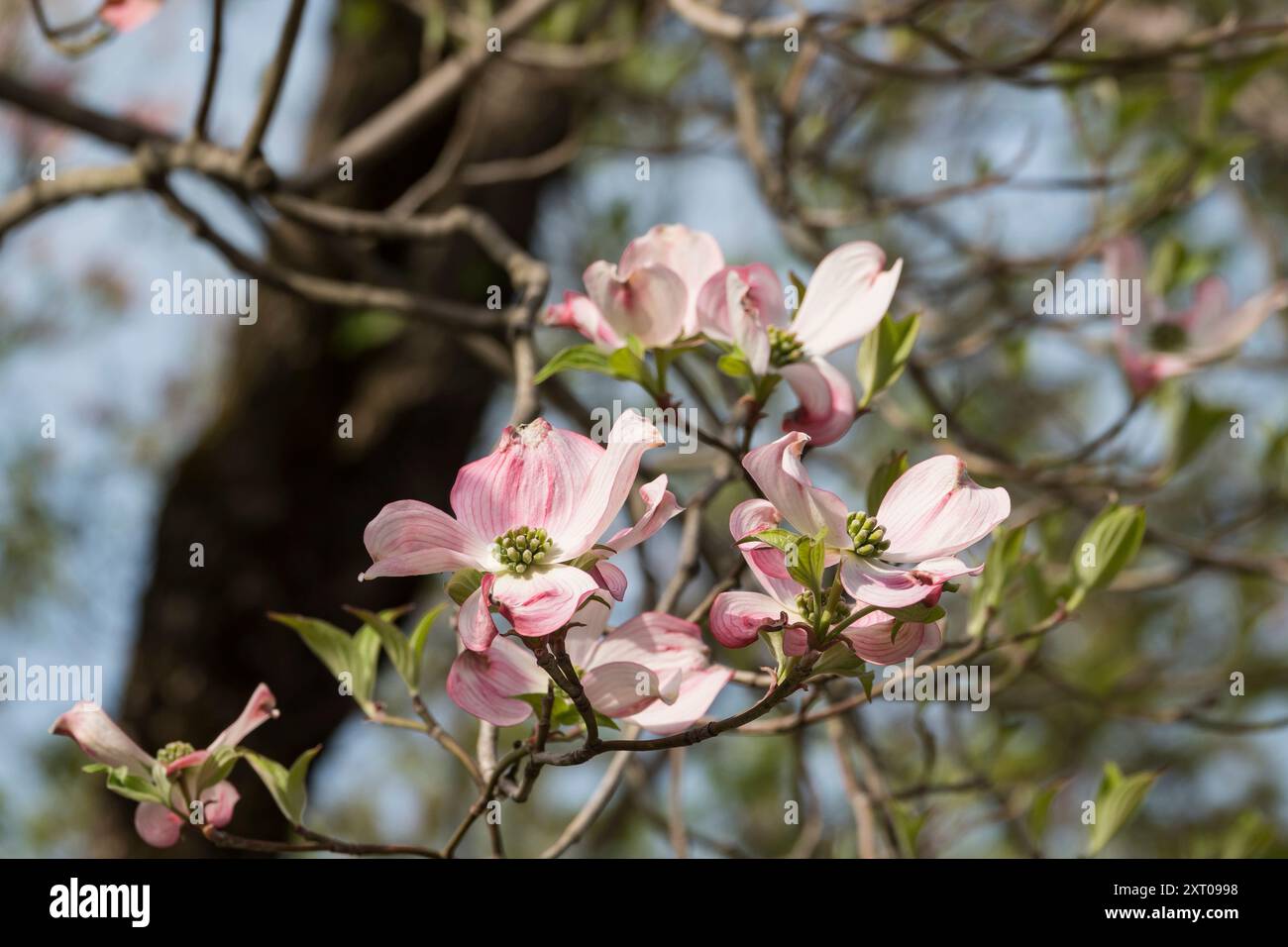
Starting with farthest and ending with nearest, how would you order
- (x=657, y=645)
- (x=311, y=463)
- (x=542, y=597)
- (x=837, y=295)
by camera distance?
(x=311, y=463) → (x=837, y=295) → (x=657, y=645) → (x=542, y=597)

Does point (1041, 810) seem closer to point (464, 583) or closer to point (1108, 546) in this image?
point (1108, 546)

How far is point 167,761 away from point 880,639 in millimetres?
387

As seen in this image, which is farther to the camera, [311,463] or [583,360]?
[311,463]

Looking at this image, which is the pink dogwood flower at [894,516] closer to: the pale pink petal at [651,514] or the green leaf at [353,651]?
the pale pink petal at [651,514]

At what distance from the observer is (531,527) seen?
1.75ft

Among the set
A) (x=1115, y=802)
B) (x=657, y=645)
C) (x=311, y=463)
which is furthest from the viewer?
(x=311, y=463)

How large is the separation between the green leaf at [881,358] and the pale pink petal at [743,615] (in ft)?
0.67

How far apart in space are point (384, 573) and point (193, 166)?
0.84 metres

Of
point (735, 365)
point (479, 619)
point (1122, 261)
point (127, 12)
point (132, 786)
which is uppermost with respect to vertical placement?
point (127, 12)

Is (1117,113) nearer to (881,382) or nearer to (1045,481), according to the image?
(1045,481)

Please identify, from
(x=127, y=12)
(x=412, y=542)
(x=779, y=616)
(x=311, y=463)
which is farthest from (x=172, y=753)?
(x=311, y=463)

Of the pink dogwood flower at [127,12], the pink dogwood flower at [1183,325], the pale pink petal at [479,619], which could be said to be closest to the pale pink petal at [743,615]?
the pale pink petal at [479,619]

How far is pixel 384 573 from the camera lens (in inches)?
20.2
